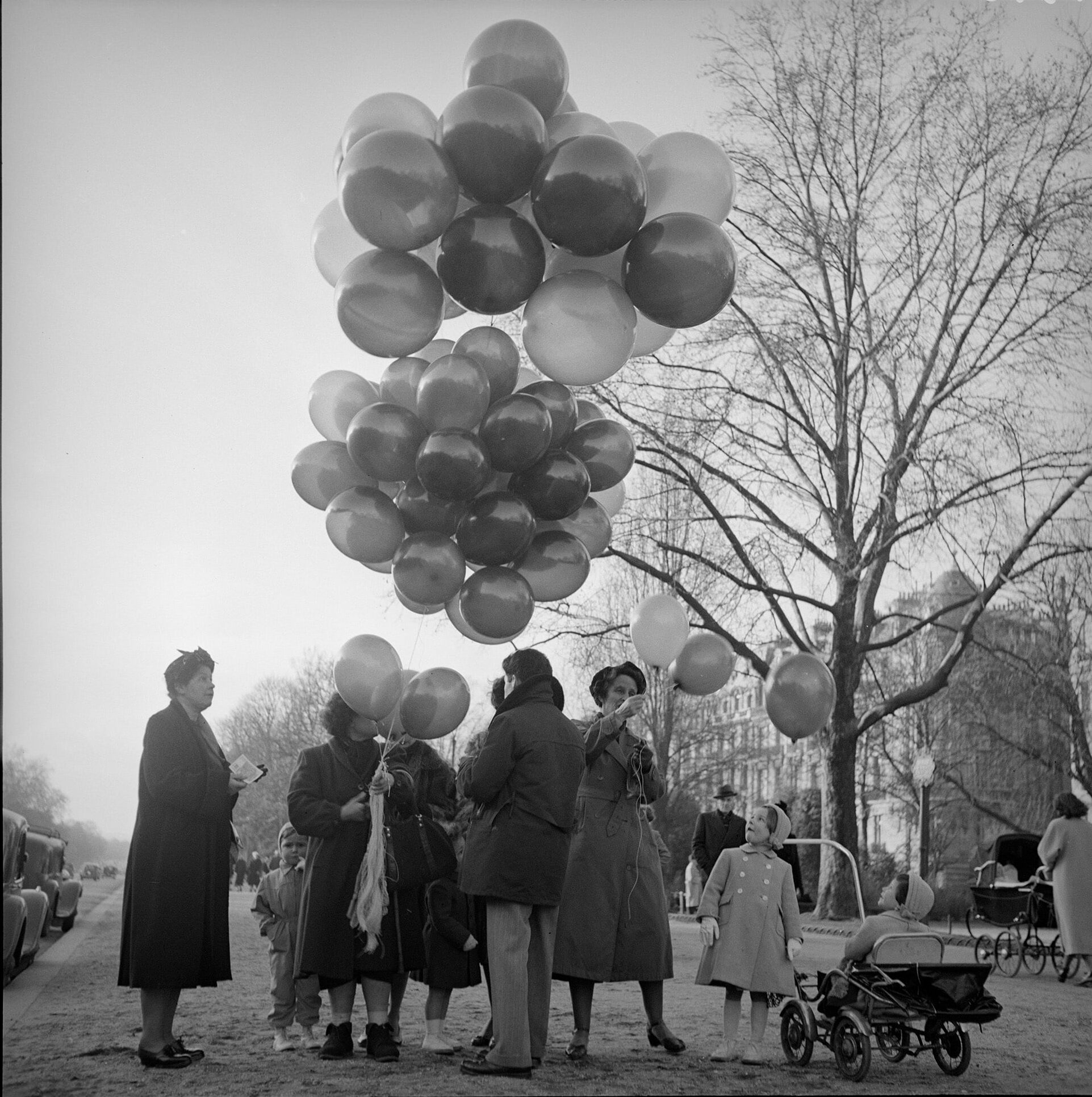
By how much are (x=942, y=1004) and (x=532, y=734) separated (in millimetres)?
2186

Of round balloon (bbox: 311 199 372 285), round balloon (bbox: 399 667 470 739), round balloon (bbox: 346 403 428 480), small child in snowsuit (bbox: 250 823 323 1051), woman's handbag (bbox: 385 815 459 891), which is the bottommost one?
small child in snowsuit (bbox: 250 823 323 1051)

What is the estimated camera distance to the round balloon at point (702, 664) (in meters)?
6.77

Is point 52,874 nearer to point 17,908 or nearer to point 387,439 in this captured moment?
point 17,908

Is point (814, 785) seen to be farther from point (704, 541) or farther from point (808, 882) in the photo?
point (704, 541)

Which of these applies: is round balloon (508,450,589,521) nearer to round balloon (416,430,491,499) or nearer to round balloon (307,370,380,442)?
round balloon (416,430,491,499)

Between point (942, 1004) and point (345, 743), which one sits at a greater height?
point (345, 743)

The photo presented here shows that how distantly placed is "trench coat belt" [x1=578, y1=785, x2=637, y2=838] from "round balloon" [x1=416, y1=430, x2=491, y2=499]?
1.62 m

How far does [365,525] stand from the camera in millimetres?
5680

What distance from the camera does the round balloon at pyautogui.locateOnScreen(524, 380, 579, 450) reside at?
5.88 meters

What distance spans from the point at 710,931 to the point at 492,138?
370 cm

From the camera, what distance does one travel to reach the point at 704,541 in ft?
57.7

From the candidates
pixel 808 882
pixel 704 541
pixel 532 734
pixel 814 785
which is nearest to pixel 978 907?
pixel 704 541

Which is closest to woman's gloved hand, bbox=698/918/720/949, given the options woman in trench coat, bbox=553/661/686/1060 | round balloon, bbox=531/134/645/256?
woman in trench coat, bbox=553/661/686/1060

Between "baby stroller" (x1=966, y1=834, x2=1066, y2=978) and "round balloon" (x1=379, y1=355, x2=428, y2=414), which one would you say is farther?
"baby stroller" (x1=966, y1=834, x2=1066, y2=978)
